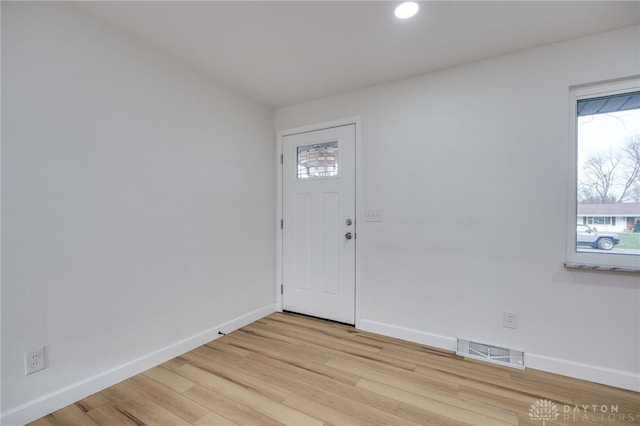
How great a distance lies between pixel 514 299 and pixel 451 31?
2.07 metres

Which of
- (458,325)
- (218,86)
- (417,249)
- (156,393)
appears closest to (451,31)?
(417,249)

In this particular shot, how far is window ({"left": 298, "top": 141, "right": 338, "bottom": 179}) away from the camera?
10.0 ft

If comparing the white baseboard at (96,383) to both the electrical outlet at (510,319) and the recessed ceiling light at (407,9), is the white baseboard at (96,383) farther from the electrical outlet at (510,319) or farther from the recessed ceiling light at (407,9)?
the recessed ceiling light at (407,9)

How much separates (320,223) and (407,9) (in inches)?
79.8

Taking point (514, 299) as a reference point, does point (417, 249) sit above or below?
above

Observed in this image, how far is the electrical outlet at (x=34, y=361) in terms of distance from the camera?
1.57 metres

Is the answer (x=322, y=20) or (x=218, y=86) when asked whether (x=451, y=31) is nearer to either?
(x=322, y=20)

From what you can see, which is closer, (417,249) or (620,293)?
(620,293)

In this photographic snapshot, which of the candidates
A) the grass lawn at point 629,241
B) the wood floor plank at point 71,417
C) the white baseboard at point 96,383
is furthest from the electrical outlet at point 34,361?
the grass lawn at point 629,241

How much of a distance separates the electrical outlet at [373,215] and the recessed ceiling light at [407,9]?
1578 millimetres

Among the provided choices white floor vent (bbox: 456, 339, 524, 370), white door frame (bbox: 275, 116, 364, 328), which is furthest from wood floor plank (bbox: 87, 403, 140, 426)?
white floor vent (bbox: 456, 339, 524, 370)

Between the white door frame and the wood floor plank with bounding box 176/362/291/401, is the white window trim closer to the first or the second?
the white door frame

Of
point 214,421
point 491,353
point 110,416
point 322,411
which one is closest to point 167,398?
point 110,416

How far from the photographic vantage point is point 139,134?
2.09 meters
